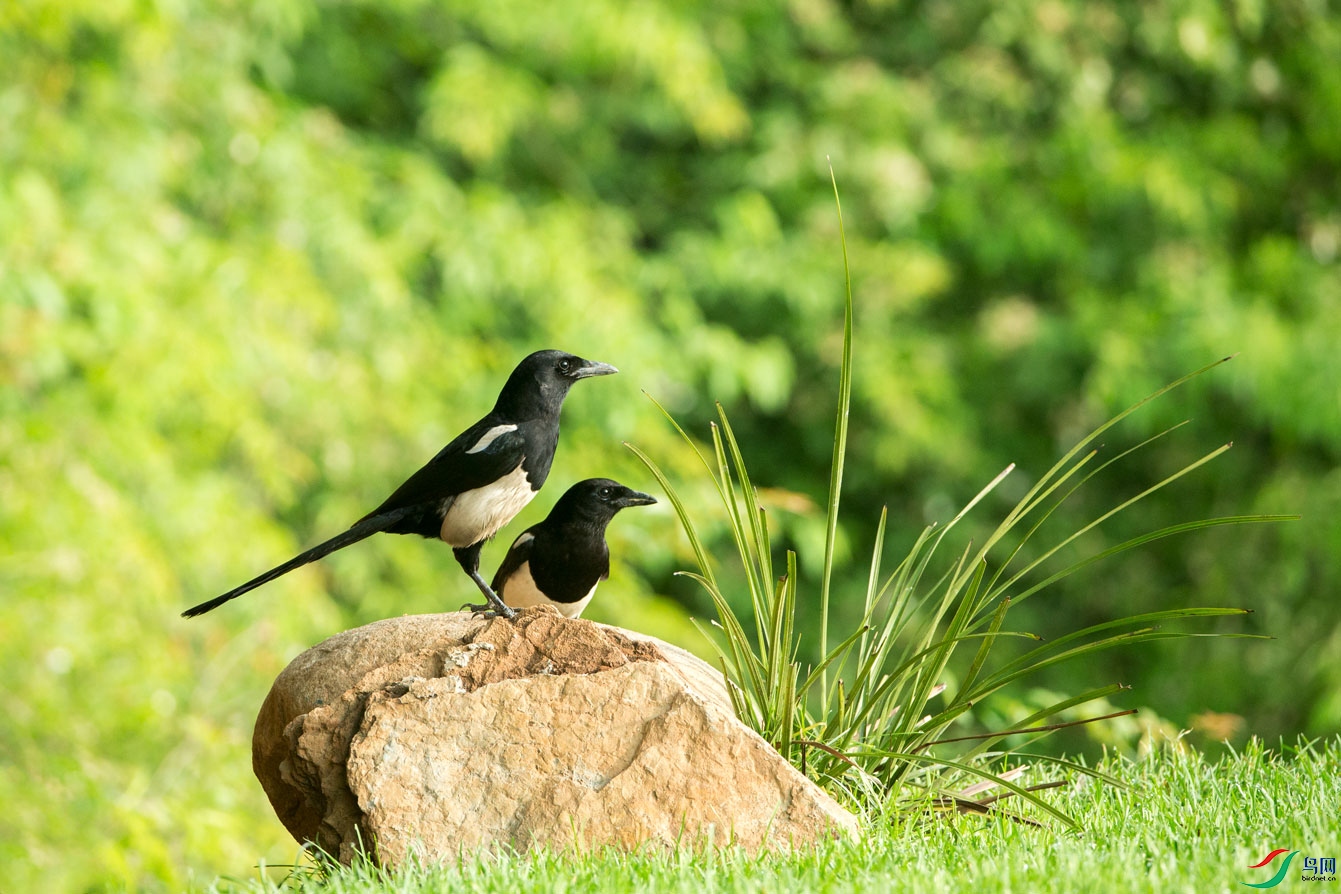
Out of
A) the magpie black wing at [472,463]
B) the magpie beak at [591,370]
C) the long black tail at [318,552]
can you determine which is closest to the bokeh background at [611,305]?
the magpie beak at [591,370]

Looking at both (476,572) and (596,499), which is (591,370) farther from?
(476,572)

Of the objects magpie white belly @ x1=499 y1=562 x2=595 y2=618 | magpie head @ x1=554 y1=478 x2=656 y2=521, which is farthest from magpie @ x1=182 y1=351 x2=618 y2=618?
magpie white belly @ x1=499 y1=562 x2=595 y2=618

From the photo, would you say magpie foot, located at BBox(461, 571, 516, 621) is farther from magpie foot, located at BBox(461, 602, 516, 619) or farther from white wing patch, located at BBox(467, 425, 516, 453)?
white wing patch, located at BBox(467, 425, 516, 453)

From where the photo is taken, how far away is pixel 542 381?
3354mm

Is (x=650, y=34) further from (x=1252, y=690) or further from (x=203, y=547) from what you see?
(x=1252, y=690)

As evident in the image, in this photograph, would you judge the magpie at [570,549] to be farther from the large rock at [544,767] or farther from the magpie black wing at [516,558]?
the large rock at [544,767]

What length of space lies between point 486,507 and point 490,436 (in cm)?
18

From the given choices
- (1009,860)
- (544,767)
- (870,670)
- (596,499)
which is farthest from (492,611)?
(1009,860)

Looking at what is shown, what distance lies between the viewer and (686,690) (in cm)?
293

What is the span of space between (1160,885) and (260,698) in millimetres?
4823

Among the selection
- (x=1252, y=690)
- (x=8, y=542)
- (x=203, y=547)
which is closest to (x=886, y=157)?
(x=1252, y=690)

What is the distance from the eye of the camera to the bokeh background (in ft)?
19.9

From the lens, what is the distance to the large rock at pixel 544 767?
112 inches

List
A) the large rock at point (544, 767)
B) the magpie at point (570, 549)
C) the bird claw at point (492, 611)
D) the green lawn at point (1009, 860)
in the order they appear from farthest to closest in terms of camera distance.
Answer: the magpie at point (570, 549) → the bird claw at point (492, 611) → the large rock at point (544, 767) → the green lawn at point (1009, 860)
